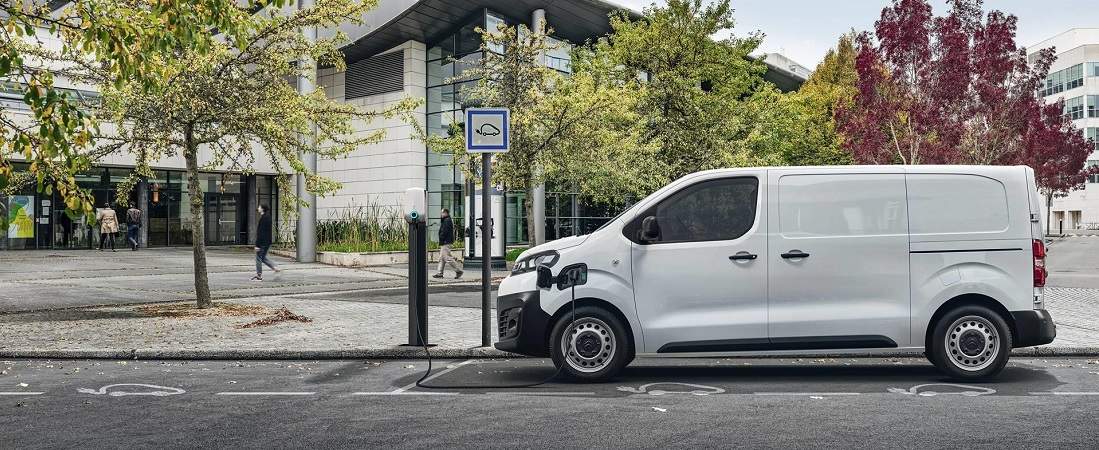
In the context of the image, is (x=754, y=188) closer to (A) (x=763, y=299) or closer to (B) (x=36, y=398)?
(A) (x=763, y=299)

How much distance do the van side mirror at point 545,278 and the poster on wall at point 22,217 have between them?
99.2 ft

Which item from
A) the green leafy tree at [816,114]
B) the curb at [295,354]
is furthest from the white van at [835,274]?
the green leafy tree at [816,114]

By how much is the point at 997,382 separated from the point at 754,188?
7.81 ft

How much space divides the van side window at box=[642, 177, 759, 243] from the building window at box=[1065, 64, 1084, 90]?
99352 mm

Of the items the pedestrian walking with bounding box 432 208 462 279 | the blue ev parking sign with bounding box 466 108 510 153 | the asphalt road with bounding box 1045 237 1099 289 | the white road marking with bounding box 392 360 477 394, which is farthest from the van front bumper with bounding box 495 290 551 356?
the pedestrian walking with bounding box 432 208 462 279

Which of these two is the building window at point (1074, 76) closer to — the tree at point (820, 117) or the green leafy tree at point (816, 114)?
the green leafy tree at point (816, 114)

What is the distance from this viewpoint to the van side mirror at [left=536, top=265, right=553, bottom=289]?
25.4 ft

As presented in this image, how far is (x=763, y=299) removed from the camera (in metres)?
7.62

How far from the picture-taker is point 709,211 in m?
7.67

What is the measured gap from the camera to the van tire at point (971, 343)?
7547 mm

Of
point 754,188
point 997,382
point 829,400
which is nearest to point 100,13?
point 754,188

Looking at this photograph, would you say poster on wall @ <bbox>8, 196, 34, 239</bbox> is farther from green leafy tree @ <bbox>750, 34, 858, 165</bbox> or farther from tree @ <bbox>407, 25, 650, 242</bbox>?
green leafy tree @ <bbox>750, 34, 858, 165</bbox>

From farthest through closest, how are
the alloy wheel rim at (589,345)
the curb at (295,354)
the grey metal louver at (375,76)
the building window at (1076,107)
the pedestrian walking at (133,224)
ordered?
the building window at (1076,107), the grey metal louver at (375,76), the pedestrian walking at (133,224), the curb at (295,354), the alloy wheel rim at (589,345)

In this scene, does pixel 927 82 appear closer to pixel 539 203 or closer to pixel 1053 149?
pixel 539 203
